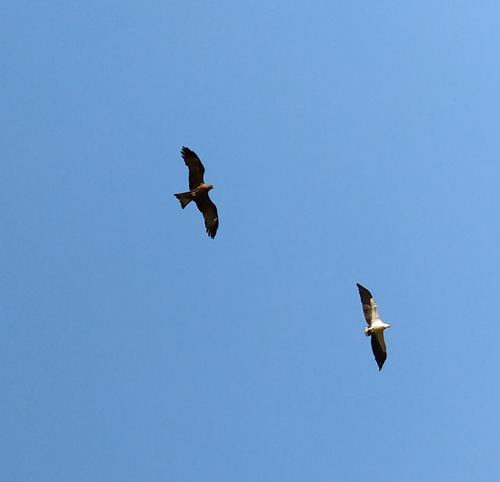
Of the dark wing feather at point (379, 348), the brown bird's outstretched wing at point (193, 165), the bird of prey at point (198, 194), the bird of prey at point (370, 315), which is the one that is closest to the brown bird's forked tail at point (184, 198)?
the bird of prey at point (198, 194)

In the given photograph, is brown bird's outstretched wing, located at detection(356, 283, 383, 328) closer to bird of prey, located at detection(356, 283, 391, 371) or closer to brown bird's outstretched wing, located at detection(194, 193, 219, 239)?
bird of prey, located at detection(356, 283, 391, 371)

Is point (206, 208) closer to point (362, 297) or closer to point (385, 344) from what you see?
point (362, 297)

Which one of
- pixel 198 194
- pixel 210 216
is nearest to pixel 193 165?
pixel 198 194

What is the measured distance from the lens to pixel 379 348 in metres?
31.1

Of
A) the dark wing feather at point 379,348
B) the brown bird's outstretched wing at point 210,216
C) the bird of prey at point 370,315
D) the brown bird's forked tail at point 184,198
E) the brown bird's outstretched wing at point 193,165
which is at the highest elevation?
the brown bird's outstretched wing at point 193,165

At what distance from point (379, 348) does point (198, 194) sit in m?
10.1

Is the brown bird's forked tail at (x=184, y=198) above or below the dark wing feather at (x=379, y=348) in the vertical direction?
above

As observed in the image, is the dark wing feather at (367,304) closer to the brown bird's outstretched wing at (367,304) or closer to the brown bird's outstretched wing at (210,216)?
the brown bird's outstretched wing at (367,304)

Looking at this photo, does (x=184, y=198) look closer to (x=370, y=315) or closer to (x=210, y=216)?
(x=210, y=216)

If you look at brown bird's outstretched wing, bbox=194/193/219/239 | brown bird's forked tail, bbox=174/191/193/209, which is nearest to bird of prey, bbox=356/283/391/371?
brown bird's outstretched wing, bbox=194/193/219/239

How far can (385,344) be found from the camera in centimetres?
3128

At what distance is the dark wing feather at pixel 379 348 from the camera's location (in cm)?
3097

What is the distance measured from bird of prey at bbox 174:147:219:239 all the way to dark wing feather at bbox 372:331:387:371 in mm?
8140

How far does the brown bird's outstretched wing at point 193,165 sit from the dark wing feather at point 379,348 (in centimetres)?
993
